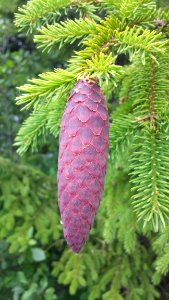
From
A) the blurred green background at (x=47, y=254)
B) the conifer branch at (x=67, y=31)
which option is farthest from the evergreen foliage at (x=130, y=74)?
the blurred green background at (x=47, y=254)

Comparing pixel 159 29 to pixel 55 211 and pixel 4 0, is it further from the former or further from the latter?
pixel 55 211

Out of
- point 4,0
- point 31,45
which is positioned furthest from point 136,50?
point 31,45

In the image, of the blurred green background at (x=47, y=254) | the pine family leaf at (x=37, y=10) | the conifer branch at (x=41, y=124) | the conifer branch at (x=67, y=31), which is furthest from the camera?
the blurred green background at (x=47, y=254)

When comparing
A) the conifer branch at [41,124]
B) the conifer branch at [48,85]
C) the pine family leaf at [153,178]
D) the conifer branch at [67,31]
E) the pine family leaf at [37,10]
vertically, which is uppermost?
the pine family leaf at [37,10]

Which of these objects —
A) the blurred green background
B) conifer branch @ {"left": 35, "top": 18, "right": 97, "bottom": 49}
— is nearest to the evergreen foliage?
conifer branch @ {"left": 35, "top": 18, "right": 97, "bottom": 49}

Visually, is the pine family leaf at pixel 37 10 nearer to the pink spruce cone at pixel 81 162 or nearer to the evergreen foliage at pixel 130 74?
the evergreen foliage at pixel 130 74

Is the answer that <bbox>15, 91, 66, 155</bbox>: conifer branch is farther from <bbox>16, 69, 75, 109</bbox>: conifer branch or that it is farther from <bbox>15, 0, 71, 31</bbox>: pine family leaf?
<bbox>16, 69, 75, 109</bbox>: conifer branch

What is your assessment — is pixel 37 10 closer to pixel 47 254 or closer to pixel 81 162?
pixel 81 162

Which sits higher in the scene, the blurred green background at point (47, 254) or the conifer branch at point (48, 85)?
the conifer branch at point (48, 85)
